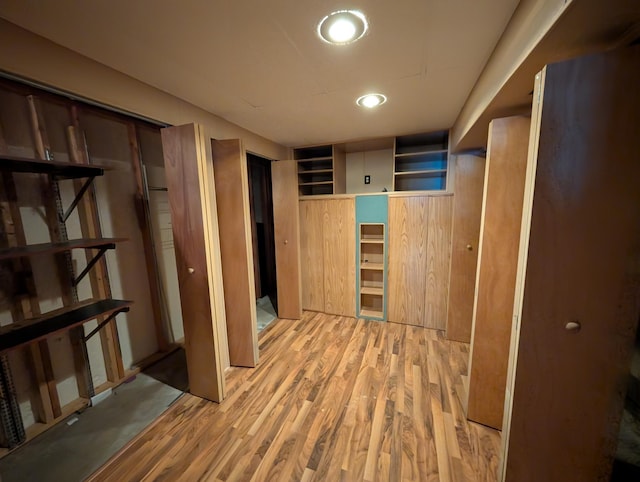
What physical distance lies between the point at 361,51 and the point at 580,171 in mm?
1140

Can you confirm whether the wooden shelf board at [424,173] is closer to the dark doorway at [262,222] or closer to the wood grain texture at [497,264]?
the wood grain texture at [497,264]

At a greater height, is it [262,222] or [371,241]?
[262,222]

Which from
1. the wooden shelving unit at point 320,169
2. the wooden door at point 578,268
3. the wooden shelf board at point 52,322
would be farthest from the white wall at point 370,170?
the wooden shelf board at point 52,322

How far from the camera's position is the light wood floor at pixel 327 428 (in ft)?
4.49

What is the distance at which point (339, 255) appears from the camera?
3.20 meters

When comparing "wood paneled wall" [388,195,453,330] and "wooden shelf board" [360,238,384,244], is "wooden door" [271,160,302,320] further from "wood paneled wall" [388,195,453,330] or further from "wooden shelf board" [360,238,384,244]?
"wood paneled wall" [388,195,453,330]

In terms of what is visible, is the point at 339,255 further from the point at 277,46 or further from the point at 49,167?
the point at 49,167

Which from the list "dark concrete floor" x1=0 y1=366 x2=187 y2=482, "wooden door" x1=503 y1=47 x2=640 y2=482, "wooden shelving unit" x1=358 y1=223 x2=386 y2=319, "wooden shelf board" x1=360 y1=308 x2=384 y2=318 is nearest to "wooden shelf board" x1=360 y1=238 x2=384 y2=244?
"wooden shelving unit" x1=358 y1=223 x2=386 y2=319

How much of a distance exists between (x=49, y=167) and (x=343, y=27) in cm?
189

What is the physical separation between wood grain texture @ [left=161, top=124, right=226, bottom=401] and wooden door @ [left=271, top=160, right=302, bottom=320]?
121 cm

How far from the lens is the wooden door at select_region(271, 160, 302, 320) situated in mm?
2947

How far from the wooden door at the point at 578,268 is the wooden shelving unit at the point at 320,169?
245 centimetres

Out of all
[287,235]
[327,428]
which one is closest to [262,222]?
[287,235]

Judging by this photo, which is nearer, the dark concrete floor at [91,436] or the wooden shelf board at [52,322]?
the wooden shelf board at [52,322]
